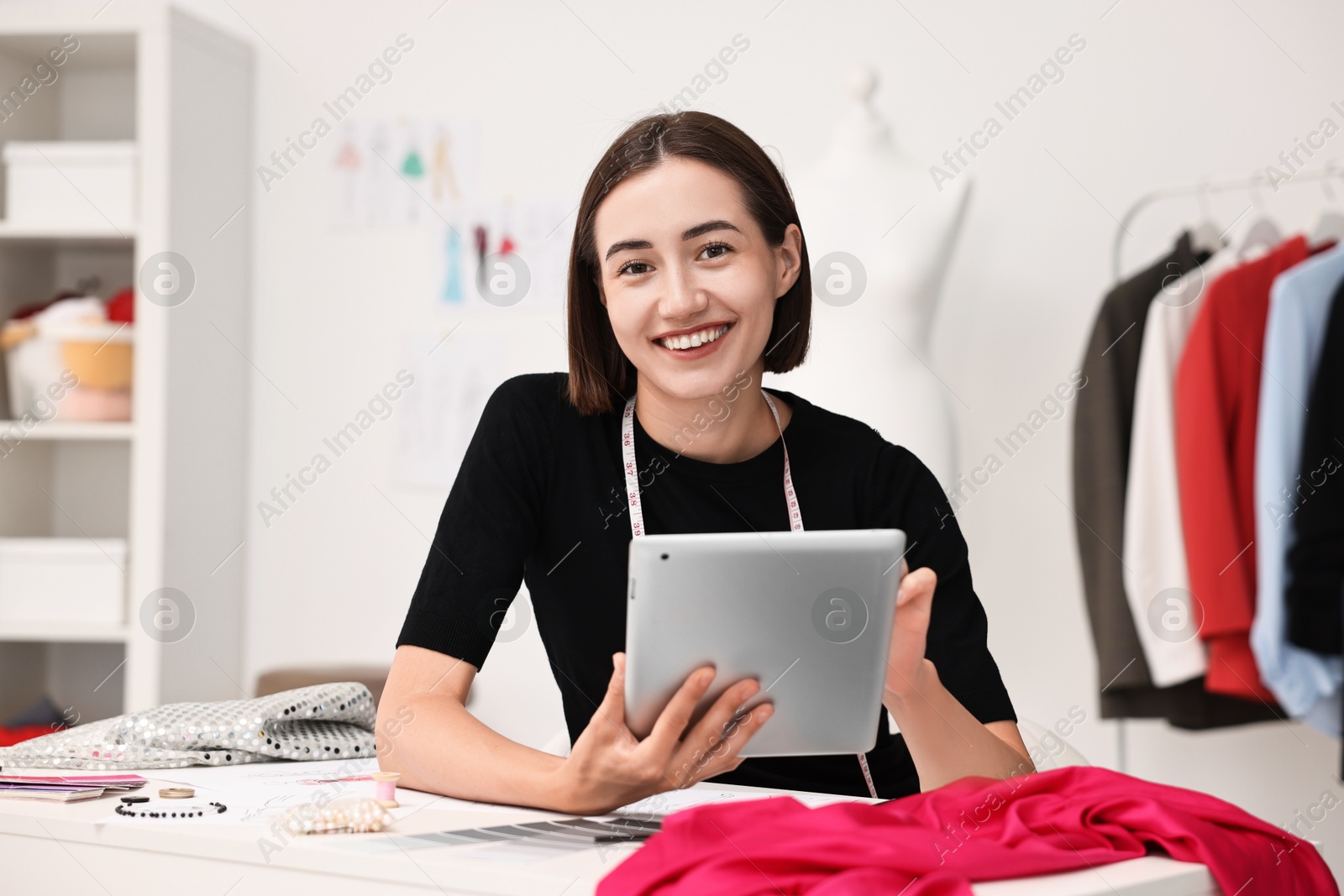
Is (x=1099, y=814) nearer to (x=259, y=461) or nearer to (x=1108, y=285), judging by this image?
(x=1108, y=285)

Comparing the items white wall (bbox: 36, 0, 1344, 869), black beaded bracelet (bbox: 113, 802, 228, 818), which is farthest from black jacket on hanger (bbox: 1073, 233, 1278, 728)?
black beaded bracelet (bbox: 113, 802, 228, 818)

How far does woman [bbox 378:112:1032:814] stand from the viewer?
1.25 metres

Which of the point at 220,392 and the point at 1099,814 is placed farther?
the point at 220,392

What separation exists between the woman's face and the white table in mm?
543

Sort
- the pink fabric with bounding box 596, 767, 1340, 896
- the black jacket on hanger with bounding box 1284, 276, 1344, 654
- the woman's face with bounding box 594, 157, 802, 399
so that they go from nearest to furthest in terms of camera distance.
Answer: the pink fabric with bounding box 596, 767, 1340, 896, the woman's face with bounding box 594, 157, 802, 399, the black jacket on hanger with bounding box 1284, 276, 1344, 654

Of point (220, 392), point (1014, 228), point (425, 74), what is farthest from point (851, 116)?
point (220, 392)

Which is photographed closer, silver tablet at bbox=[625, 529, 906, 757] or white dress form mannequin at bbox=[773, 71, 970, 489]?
silver tablet at bbox=[625, 529, 906, 757]

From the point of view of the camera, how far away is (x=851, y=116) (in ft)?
7.77

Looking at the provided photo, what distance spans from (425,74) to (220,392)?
0.95m

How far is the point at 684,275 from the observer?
1.34 m

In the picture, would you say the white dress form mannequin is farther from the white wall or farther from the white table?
the white table

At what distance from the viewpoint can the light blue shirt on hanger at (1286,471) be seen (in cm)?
203

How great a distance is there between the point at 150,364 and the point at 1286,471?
233cm

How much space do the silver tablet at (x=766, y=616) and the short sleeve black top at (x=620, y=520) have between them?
1.14ft
